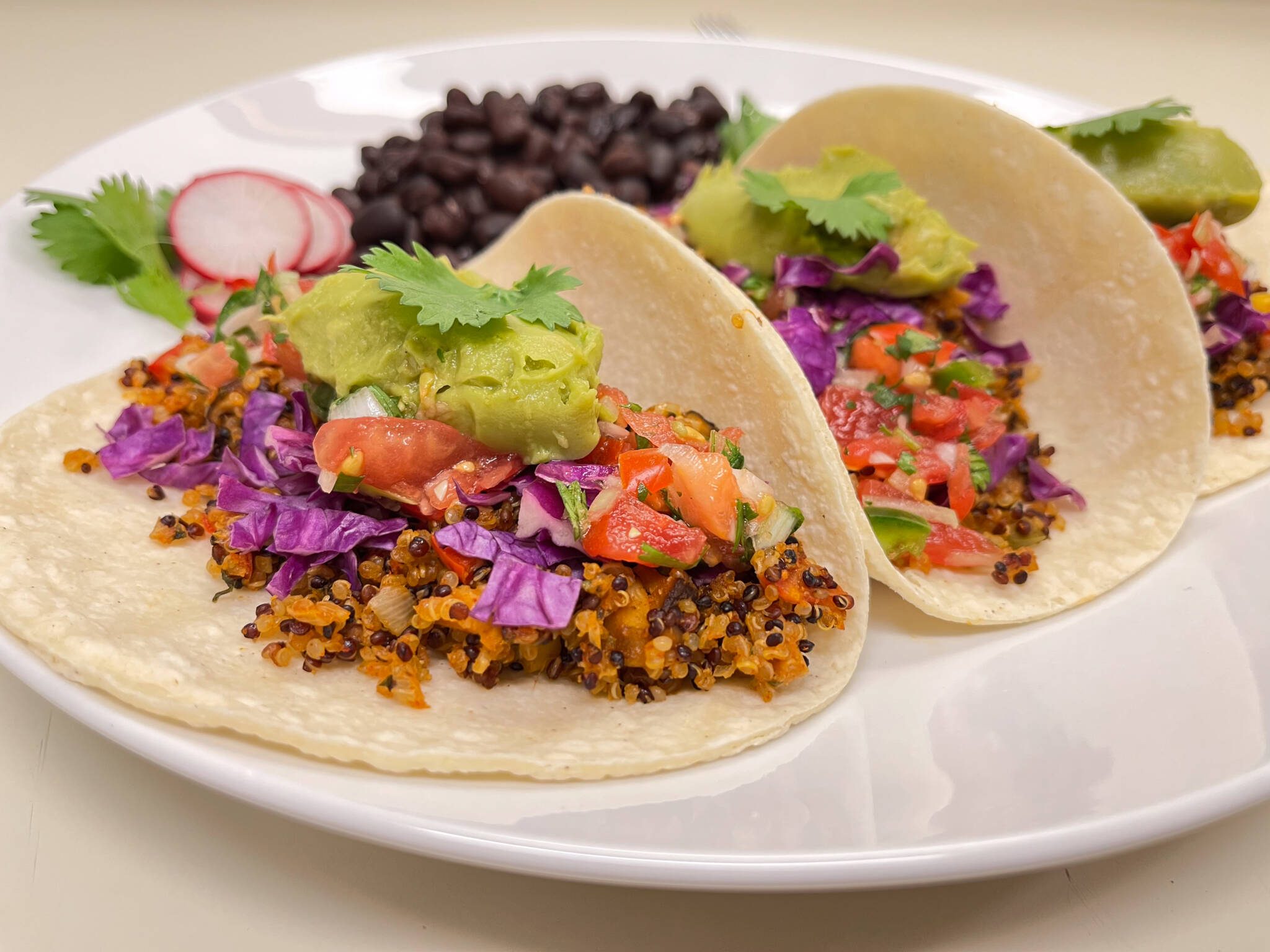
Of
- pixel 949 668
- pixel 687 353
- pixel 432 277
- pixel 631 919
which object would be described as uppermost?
pixel 432 277

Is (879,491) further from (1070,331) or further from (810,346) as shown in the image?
(1070,331)

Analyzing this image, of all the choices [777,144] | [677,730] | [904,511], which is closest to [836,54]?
[777,144]

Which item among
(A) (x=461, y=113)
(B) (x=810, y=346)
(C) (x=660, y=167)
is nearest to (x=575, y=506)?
(B) (x=810, y=346)

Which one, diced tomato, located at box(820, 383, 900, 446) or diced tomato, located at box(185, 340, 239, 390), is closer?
diced tomato, located at box(820, 383, 900, 446)

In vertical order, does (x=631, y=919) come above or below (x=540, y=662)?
below

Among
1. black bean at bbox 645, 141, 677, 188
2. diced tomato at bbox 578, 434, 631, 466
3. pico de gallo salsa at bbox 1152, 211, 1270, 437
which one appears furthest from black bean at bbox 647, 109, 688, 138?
diced tomato at bbox 578, 434, 631, 466

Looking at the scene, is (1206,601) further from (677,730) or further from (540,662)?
(540,662)

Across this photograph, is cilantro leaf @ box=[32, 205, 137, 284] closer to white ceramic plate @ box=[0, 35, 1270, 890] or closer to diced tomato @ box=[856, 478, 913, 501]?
white ceramic plate @ box=[0, 35, 1270, 890]

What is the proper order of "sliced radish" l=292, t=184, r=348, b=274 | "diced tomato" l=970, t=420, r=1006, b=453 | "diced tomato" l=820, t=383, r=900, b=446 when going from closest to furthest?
"diced tomato" l=820, t=383, r=900, b=446 → "diced tomato" l=970, t=420, r=1006, b=453 → "sliced radish" l=292, t=184, r=348, b=274

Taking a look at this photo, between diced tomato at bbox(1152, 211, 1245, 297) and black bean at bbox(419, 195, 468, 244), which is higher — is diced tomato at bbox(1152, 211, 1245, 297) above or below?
above
